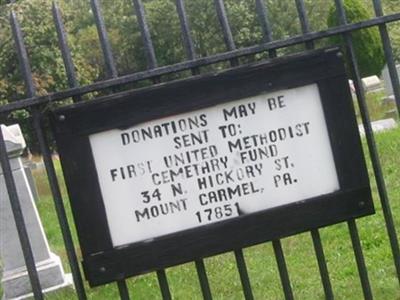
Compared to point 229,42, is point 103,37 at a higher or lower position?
higher

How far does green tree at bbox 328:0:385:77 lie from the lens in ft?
59.7

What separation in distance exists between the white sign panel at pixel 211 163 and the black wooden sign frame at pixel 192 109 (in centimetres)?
3

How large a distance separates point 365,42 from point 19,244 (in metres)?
13.4

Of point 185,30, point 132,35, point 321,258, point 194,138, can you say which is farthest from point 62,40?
point 132,35

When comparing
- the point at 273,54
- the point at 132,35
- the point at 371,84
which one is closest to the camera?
the point at 273,54

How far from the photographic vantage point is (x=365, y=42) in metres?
19.0

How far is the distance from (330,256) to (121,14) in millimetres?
27863

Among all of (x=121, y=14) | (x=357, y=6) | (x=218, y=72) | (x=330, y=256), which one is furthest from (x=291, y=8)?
(x=218, y=72)

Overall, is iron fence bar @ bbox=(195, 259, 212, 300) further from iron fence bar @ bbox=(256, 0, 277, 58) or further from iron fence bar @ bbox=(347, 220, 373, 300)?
iron fence bar @ bbox=(256, 0, 277, 58)

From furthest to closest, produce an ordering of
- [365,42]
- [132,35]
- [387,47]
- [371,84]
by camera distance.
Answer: [132,35], [365,42], [371,84], [387,47]

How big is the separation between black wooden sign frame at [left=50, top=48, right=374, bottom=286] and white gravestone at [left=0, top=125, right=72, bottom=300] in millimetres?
3524

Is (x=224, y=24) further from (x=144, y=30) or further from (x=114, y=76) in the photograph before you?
(x=114, y=76)

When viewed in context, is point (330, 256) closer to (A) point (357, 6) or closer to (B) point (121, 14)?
(A) point (357, 6)

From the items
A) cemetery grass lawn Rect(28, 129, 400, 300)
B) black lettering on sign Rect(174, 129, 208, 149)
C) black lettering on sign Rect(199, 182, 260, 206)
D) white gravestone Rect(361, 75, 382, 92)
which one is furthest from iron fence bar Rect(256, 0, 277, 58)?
white gravestone Rect(361, 75, 382, 92)
